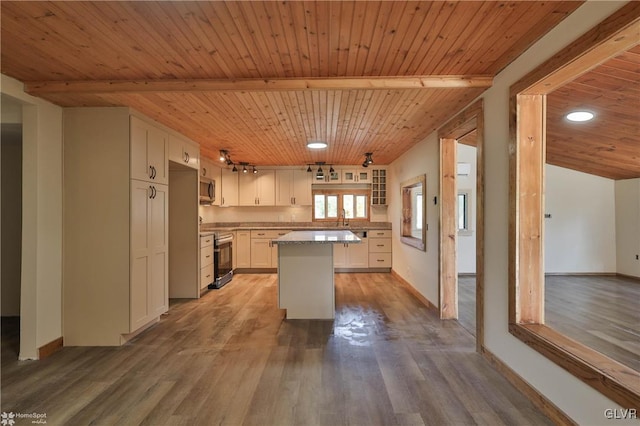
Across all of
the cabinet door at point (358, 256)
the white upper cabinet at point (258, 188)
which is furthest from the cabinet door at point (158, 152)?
the cabinet door at point (358, 256)

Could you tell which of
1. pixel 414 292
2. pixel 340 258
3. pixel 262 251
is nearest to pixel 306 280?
pixel 414 292

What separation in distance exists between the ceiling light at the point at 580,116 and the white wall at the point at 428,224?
1.49m

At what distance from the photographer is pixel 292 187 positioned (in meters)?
6.92

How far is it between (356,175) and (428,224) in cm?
300

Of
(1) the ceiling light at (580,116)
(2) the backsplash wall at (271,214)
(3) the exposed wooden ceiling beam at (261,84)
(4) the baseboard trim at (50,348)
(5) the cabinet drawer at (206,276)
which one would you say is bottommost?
(4) the baseboard trim at (50,348)

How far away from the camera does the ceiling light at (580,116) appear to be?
3.46 meters

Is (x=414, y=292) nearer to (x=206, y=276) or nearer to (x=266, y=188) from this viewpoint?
(x=206, y=276)

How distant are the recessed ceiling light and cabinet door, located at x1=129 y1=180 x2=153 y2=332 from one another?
485 cm

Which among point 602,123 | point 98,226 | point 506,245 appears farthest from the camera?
point 602,123

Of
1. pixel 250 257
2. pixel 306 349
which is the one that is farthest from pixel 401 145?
pixel 250 257

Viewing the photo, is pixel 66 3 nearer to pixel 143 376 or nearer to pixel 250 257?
pixel 143 376

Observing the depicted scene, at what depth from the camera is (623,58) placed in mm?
2291

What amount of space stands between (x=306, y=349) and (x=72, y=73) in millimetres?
3080

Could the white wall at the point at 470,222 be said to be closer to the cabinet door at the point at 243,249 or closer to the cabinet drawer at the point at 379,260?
the cabinet drawer at the point at 379,260
